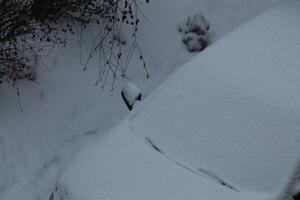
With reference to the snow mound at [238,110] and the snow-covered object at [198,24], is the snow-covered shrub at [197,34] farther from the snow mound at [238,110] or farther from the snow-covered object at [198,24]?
the snow mound at [238,110]

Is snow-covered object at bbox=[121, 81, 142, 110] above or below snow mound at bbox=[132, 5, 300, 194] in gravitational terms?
above

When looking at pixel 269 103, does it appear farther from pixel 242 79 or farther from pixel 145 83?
pixel 145 83

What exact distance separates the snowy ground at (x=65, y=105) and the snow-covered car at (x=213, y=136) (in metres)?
1.43

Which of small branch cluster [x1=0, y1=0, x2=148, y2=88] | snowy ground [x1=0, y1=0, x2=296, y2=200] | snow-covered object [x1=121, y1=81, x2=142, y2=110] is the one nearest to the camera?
snow-covered object [x1=121, y1=81, x2=142, y2=110]

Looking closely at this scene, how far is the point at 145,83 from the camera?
6094 millimetres

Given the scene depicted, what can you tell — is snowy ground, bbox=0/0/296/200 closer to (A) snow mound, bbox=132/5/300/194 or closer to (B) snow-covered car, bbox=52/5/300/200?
(B) snow-covered car, bbox=52/5/300/200

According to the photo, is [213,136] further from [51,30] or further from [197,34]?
[197,34]

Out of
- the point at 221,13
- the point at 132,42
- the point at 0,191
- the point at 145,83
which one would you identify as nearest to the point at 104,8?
the point at 132,42

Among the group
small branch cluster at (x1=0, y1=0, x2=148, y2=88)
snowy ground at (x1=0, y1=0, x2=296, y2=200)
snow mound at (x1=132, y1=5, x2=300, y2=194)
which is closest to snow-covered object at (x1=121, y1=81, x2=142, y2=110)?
snow mound at (x1=132, y1=5, x2=300, y2=194)

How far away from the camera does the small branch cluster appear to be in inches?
213

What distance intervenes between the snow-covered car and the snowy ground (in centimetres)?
143

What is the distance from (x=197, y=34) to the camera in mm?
6609

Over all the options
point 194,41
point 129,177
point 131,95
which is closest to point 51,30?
point 194,41

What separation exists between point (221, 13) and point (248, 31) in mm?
3237
